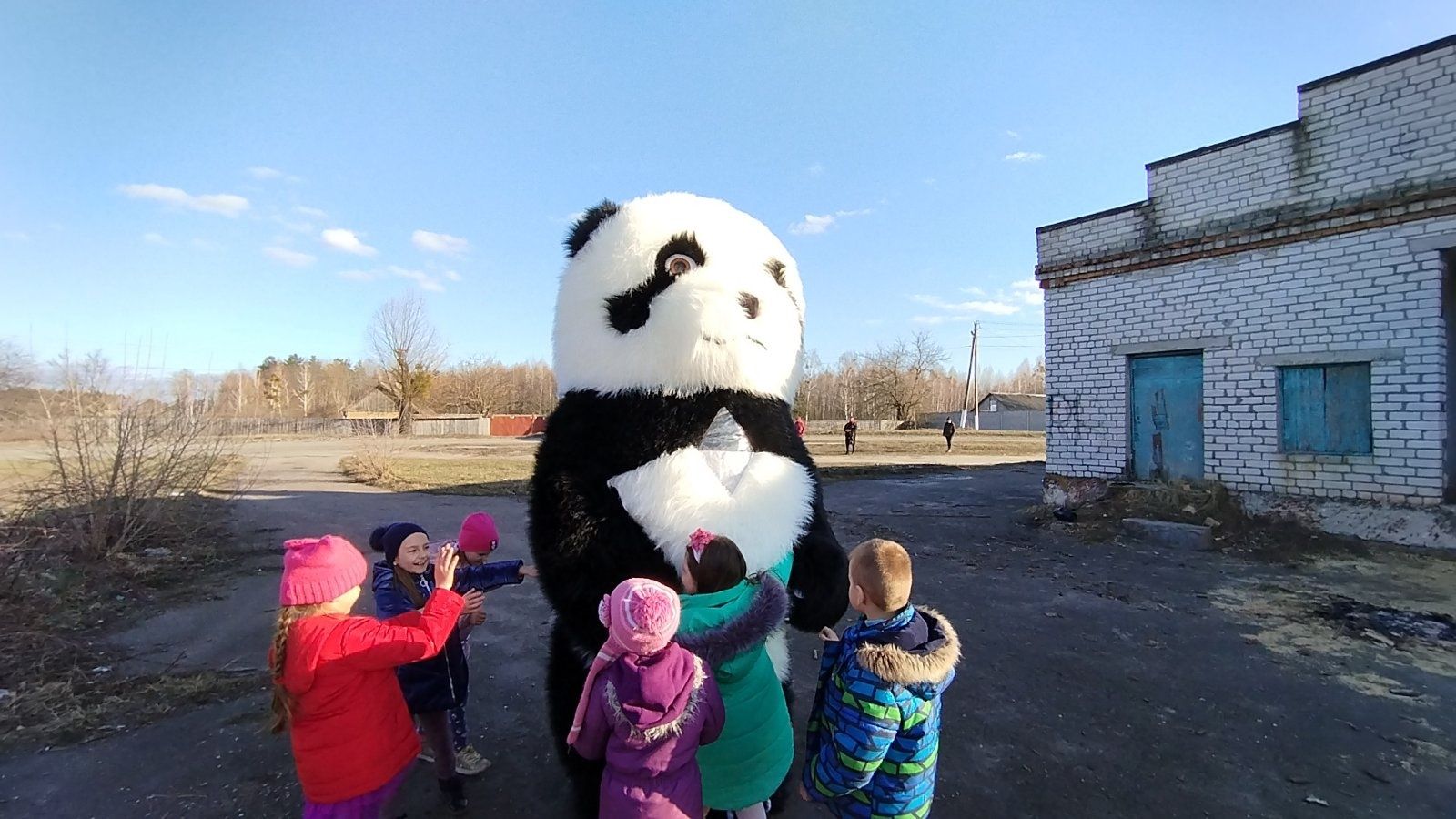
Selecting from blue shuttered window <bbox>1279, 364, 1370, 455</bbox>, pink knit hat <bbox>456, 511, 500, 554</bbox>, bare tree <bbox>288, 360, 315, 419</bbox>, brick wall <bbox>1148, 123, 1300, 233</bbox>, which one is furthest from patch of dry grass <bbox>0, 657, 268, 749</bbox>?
bare tree <bbox>288, 360, 315, 419</bbox>

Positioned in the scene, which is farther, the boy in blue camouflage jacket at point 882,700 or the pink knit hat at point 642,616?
the boy in blue camouflage jacket at point 882,700

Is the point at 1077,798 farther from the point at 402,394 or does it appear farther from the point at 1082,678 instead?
the point at 402,394

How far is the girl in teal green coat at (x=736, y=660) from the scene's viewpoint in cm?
187

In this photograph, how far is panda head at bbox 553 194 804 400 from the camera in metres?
2.22

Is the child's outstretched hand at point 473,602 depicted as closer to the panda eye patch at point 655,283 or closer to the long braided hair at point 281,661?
the long braided hair at point 281,661

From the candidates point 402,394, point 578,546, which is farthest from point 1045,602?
point 402,394

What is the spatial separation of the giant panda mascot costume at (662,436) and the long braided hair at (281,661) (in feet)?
2.37

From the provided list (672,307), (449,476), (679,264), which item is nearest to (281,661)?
(672,307)

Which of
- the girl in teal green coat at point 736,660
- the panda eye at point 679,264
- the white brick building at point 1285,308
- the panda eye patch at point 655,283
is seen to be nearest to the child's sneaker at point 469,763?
the girl in teal green coat at point 736,660

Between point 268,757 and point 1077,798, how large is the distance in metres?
3.72

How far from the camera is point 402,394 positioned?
3500cm

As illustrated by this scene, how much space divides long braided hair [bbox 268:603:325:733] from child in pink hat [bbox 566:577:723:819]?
0.91m

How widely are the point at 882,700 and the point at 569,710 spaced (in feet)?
3.75

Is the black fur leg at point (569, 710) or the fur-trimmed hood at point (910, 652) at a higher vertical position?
the fur-trimmed hood at point (910, 652)
